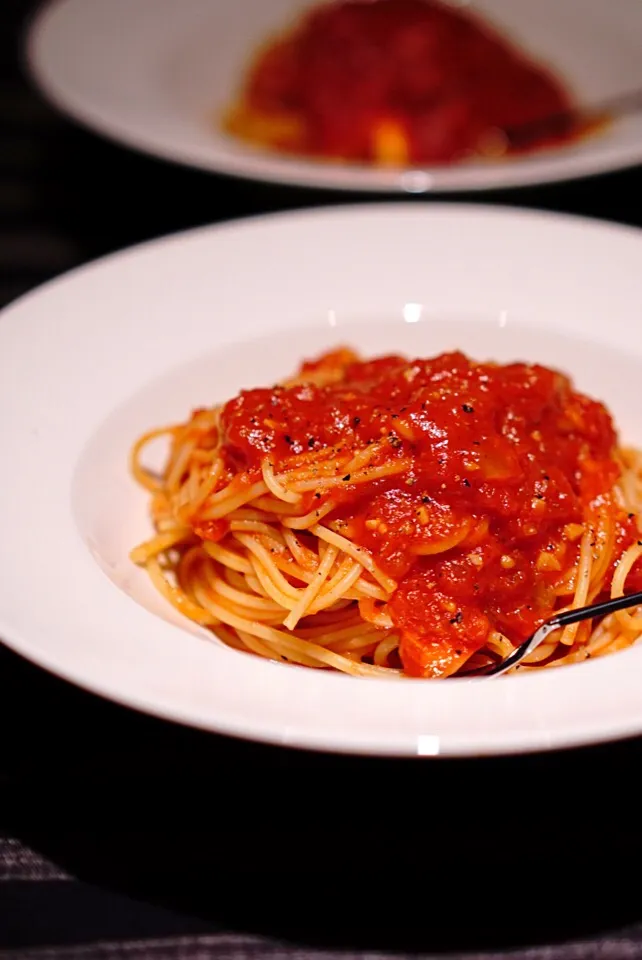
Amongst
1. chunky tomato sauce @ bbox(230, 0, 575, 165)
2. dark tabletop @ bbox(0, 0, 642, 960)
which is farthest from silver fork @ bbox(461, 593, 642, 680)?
chunky tomato sauce @ bbox(230, 0, 575, 165)

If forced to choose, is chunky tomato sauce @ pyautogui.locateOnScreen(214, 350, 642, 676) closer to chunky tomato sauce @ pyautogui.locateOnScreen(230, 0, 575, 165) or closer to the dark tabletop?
the dark tabletop

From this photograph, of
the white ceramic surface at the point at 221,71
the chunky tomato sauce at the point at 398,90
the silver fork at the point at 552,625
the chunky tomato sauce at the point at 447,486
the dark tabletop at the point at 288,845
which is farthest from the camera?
the chunky tomato sauce at the point at 398,90

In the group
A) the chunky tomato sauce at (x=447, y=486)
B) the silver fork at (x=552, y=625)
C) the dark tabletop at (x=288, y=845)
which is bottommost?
the dark tabletop at (x=288, y=845)

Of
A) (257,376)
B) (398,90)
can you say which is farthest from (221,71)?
(257,376)

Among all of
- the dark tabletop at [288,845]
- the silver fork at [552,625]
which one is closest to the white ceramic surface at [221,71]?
the silver fork at [552,625]

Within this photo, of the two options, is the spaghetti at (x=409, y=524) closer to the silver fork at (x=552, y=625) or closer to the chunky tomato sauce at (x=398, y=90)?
the silver fork at (x=552, y=625)
